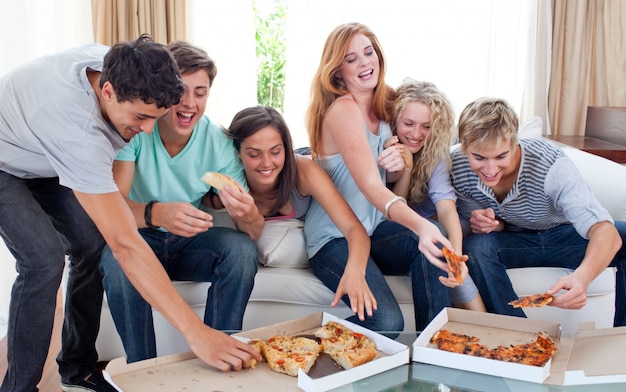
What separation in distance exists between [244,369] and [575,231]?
1.37m

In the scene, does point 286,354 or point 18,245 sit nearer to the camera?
point 286,354

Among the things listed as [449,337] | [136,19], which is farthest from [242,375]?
[136,19]

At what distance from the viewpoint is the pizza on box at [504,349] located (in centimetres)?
169

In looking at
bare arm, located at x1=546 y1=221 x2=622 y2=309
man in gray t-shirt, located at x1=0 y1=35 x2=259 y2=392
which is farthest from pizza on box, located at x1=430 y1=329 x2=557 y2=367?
man in gray t-shirt, located at x1=0 y1=35 x2=259 y2=392

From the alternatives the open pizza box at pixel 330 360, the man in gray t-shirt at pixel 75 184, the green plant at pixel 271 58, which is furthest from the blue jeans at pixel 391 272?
the green plant at pixel 271 58

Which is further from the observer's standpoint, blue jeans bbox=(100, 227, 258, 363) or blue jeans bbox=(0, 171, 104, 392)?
blue jeans bbox=(100, 227, 258, 363)

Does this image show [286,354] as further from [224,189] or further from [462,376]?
[224,189]

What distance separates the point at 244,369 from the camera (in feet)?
5.51

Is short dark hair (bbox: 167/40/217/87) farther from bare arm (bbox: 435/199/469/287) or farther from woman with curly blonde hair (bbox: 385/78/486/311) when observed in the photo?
bare arm (bbox: 435/199/469/287)

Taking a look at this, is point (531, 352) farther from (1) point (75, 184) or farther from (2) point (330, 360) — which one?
(1) point (75, 184)

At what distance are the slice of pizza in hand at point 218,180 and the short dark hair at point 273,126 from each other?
0.64 feet

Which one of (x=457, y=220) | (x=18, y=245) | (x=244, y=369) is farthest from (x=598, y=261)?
(x=18, y=245)

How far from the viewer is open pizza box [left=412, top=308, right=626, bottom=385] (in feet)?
5.37

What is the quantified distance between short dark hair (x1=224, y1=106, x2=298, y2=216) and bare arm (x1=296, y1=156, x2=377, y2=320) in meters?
0.05
